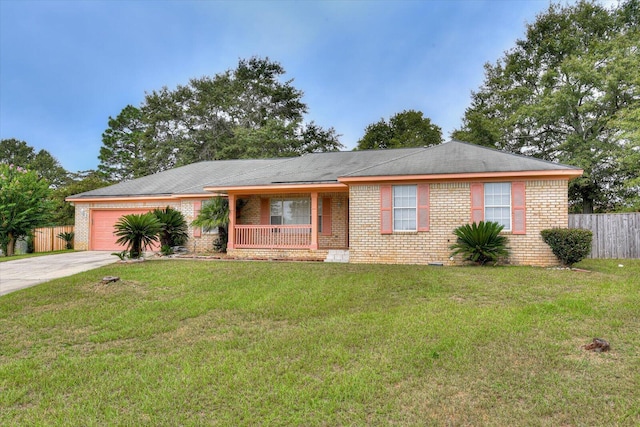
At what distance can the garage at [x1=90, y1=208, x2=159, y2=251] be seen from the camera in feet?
57.1

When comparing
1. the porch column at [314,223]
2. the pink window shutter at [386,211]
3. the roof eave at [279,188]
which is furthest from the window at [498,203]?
the porch column at [314,223]

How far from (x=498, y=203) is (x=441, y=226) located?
188cm

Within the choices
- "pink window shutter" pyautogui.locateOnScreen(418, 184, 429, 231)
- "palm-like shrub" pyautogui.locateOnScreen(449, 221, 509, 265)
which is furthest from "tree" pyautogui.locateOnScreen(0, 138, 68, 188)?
"palm-like shrub" pyautogui.locateOnScreen(449, 221, 509, 265)

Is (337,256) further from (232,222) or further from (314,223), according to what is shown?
(232,222)

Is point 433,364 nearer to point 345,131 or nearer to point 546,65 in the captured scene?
point 546,65

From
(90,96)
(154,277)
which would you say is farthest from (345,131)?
(154,277)

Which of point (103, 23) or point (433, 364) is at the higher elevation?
point (103, 23)

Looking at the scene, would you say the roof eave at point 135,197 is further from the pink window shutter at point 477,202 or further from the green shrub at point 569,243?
the green shrub at point 569,243

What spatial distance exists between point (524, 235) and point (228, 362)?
993cm

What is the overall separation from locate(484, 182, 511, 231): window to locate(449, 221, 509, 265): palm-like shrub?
494 mm

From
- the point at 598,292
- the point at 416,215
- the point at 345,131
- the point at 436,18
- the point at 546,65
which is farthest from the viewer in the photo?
the point at 345,131

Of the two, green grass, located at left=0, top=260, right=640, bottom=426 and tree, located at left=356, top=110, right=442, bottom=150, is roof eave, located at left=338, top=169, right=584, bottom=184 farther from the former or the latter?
tree, located at left=356, top=110, right=442, bottom=150

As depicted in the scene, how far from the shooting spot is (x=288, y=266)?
10609mm

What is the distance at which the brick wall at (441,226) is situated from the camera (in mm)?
10484
